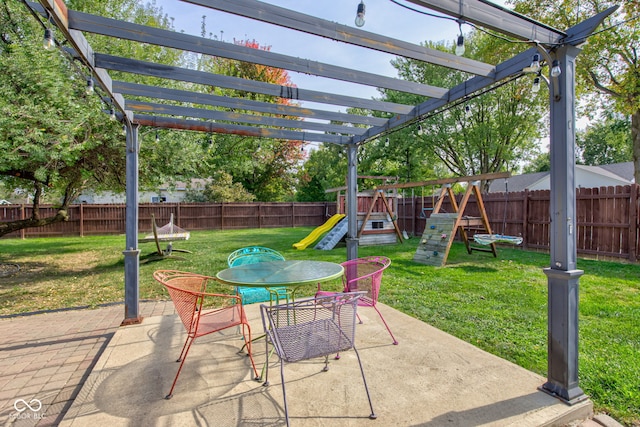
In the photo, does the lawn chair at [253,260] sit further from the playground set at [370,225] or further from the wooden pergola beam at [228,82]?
the playground set at [370,225]

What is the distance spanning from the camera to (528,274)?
218 inches

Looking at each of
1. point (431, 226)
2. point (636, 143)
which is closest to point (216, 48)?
point (431, 226)

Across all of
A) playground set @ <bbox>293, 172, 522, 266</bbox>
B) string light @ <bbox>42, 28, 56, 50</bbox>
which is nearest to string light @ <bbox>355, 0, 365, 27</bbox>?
string light @ <bbox>42, 28, 56, 50</bbox>

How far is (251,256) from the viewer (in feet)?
13.1

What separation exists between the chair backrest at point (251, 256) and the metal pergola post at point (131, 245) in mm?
1022

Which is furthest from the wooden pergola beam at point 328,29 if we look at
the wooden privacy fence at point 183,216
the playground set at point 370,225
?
the wooden privacy fence at point 183,216

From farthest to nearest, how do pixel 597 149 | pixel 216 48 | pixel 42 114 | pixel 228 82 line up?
1. pixel 597 149
2. pixel 42 114
3. pixel 228 82
4. pixel 216 48

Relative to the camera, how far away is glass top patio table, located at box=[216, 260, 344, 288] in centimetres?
235

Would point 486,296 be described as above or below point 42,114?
below

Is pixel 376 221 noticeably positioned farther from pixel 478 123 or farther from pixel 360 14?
pixel 360 14

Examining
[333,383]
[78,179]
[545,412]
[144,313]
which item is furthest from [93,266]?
[545,412]

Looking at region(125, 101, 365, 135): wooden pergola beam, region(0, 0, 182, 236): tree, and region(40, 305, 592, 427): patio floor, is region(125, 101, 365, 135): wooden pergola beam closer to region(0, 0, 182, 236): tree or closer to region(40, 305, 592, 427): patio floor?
region(0, 0, 182, 236): tree

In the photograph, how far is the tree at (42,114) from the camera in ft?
16.1

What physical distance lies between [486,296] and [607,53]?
9.95m
